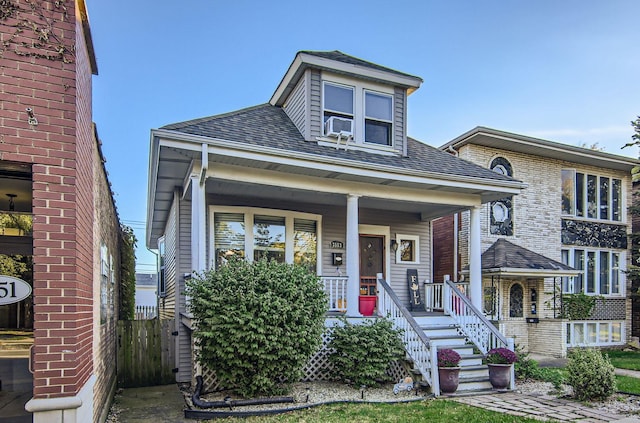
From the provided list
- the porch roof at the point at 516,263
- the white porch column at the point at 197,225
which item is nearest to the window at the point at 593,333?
the porch roof at the point at 516,263

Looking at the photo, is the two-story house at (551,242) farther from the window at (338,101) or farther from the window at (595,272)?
the window at (338,101)

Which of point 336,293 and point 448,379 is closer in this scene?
point 448,379

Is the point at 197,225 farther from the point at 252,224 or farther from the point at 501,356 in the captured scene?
the point at 501,356

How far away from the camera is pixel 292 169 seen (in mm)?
8344

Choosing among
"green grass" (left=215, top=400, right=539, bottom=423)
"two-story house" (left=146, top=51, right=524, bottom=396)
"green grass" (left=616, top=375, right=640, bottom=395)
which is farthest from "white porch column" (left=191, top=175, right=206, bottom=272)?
"green grass" (left=616, top=375, right=640, bottom=395)

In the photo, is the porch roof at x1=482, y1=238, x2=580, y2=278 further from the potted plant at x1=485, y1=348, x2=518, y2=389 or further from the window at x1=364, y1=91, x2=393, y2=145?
the window at x1=364, y1=91, x2=393, y2=145

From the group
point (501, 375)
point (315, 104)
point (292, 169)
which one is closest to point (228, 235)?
point (292, 169)

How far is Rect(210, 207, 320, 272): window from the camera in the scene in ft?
30.9

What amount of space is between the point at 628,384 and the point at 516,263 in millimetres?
4505

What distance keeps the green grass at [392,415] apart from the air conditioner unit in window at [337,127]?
5.20 meters

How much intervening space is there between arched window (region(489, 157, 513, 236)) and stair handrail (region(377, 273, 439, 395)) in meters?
5.94

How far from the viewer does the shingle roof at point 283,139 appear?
7973 mm

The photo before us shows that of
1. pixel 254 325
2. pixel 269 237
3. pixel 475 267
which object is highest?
pixel 269 237

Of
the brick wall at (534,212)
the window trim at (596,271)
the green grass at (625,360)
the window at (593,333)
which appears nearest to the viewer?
the green grass at (625,360)
